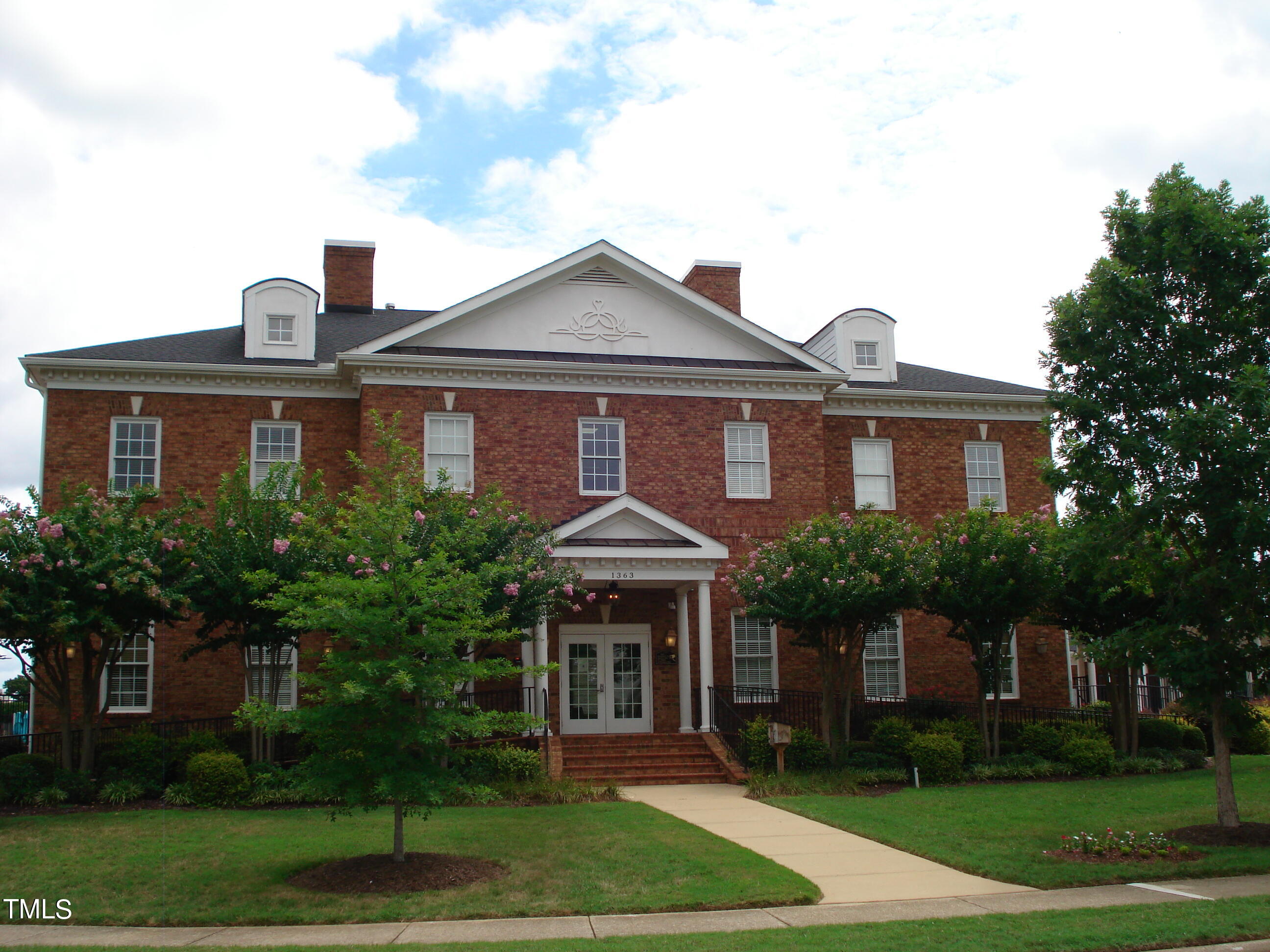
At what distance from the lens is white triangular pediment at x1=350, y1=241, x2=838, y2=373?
72.7 ft

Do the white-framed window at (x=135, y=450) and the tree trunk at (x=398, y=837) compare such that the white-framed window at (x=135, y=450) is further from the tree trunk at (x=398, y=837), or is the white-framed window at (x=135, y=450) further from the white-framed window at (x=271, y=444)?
the tree trunk at (x=398, y=837)

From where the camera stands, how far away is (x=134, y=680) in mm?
20438

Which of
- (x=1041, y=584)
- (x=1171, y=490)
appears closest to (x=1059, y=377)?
(x=1171, y=490)

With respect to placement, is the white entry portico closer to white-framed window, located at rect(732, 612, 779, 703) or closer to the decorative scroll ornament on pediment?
white-framed window, located at rect(732, 612, 779, 703)

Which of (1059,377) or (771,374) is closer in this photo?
(1059,377)

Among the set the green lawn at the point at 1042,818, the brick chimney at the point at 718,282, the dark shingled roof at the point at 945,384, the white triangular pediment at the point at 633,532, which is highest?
the brick chimney at the point at 718,282

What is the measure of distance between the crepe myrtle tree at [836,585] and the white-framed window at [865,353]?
633 centimetres

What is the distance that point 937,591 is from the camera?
19.1m

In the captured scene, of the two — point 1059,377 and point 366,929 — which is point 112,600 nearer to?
point 366,929

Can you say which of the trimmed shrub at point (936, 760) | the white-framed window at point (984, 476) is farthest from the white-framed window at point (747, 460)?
the trimmed shrub at point (936, 760)

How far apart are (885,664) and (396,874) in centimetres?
1527

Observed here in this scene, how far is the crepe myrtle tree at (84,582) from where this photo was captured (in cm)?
1541

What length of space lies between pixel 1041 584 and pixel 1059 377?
6799 millimetres

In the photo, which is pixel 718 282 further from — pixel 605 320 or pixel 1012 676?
pixel 1012 676
